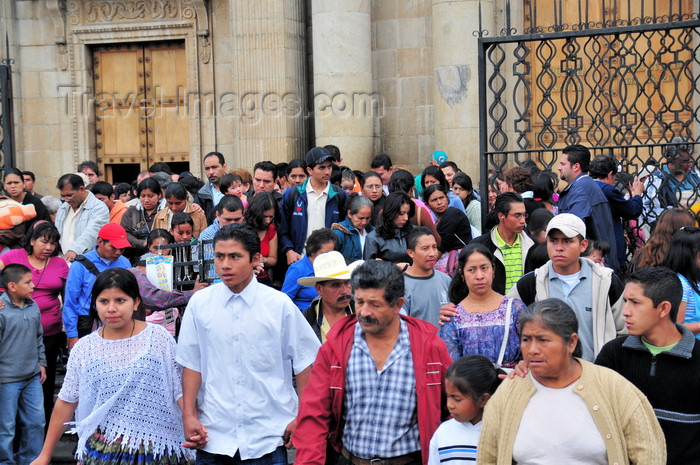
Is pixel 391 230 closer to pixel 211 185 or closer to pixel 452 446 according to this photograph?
pixel 211 185

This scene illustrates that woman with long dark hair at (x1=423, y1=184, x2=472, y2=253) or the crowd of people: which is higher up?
woman with long dark hair at (x1=423, y1=184, x2=472, y2=253)

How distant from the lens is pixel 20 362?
7.74 m

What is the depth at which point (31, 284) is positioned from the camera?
25.3ft

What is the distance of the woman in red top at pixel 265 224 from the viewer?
8.84m

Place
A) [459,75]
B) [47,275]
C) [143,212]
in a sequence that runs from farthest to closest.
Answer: [459,75]
[143,212]
[47,275]

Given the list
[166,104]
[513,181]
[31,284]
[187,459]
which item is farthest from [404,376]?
[166,104]

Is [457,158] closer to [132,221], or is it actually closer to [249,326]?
[132,221]

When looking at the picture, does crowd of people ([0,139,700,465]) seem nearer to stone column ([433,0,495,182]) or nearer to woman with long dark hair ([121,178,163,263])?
woman with long dark hair ([121,178,163,263])

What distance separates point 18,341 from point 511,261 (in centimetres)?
380

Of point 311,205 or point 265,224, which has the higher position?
point 311,205

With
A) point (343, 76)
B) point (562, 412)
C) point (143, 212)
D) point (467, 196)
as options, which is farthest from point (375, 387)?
point (343, 76)

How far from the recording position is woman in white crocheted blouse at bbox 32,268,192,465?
223 inches

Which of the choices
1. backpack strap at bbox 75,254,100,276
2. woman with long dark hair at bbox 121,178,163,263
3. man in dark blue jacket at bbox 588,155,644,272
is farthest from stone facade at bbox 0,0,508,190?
backpack strap at bbox 75,254,100,276

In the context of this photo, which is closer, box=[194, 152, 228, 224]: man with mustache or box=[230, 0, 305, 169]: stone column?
box=[194, 152, 228, 224]: man with mustache
